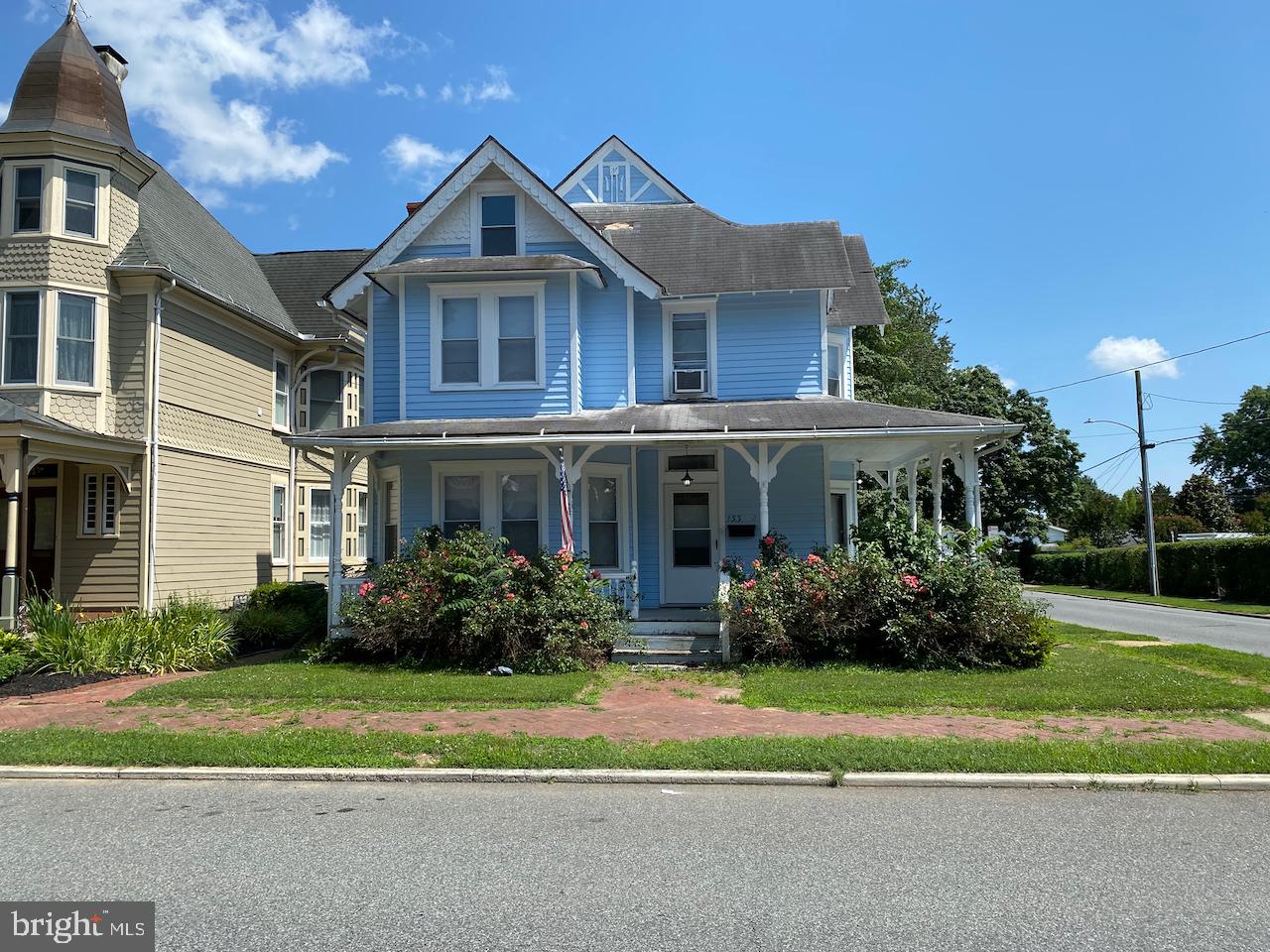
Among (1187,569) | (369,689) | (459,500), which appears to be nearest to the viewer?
(369,689)

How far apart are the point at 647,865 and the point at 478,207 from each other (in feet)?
43.5

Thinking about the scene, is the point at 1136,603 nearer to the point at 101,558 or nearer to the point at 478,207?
the point at 478,207

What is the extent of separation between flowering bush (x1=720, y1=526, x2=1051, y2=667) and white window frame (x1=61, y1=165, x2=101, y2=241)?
1298cm

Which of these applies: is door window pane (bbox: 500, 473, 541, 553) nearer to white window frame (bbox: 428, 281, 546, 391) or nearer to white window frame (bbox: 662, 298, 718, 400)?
white window frame (bbox: 428, 281, 546, 391)

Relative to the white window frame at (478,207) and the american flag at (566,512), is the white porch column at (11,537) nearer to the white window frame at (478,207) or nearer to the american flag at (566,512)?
the white window frame at (478,207)

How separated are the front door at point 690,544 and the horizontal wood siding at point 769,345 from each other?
2048mm

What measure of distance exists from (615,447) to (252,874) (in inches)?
438

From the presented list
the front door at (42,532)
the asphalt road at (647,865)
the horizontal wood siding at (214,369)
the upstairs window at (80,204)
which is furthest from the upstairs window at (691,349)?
the front door at (42,532)

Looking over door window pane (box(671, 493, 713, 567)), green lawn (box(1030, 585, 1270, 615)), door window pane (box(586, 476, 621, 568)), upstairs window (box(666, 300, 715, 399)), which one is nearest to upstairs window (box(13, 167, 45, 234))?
door window pane (box(586, 476, 621, 568))

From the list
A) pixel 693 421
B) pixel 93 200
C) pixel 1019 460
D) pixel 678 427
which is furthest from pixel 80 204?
pixel 1019 460

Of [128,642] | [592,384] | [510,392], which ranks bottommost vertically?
[128,642]

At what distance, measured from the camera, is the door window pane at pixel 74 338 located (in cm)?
1559

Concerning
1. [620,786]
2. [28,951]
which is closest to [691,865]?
[620,786]

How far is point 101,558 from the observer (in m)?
16.1
